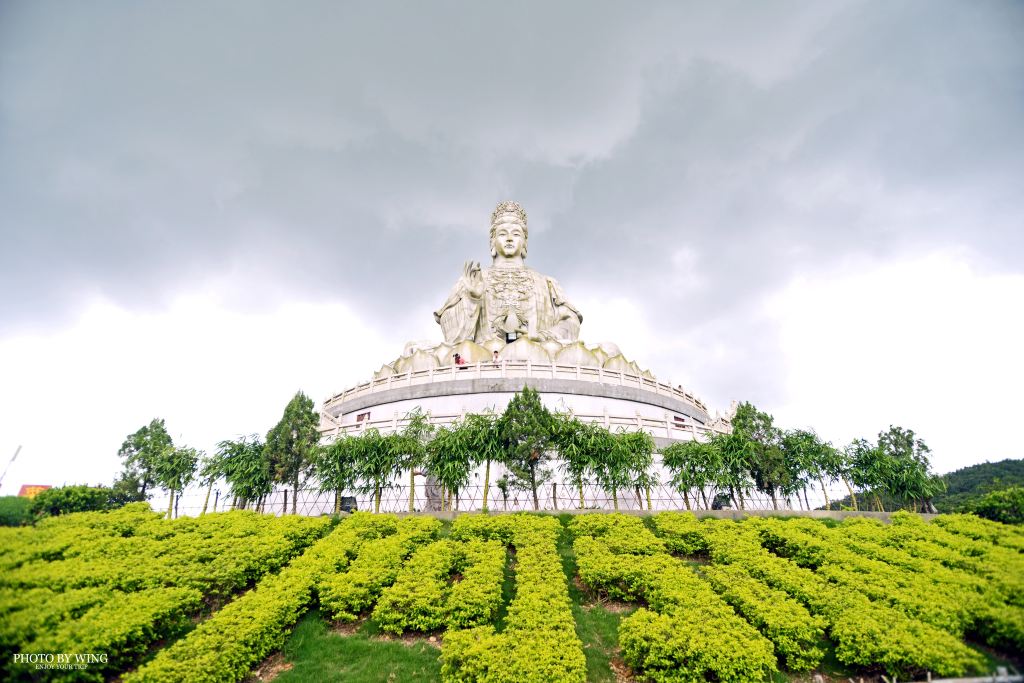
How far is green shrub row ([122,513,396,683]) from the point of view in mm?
6484

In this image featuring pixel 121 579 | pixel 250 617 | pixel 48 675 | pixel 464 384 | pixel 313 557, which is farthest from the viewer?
pixel 464 384

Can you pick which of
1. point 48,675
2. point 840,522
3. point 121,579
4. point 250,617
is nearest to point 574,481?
point 840,522

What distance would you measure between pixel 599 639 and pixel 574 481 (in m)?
7.09

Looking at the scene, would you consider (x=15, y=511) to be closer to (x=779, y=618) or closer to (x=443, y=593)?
(x=443, y=593)

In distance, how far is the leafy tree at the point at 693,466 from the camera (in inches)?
618

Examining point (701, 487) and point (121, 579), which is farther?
point (701, 487)

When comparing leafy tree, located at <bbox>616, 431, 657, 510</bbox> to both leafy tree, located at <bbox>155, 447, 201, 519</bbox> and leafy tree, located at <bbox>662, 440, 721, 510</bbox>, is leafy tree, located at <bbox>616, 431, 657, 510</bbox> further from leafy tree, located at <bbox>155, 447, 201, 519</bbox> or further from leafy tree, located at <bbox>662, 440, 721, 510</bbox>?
leafy tree, located at <bbox>155, 447, 201, 519</bbox>

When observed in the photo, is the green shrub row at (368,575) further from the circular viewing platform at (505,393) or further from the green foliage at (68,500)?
the green foliage at (68,500)

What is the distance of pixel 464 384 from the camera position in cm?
2131

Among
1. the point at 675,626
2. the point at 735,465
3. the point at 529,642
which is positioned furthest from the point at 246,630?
the point at 735,465

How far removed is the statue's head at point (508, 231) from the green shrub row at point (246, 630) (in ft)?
77.0

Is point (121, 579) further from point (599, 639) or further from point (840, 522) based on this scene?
point (840, 522)

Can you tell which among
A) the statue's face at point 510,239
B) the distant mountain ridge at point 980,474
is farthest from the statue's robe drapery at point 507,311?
the distant mountain ridge at point 980,474

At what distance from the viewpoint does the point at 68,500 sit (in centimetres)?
1343
